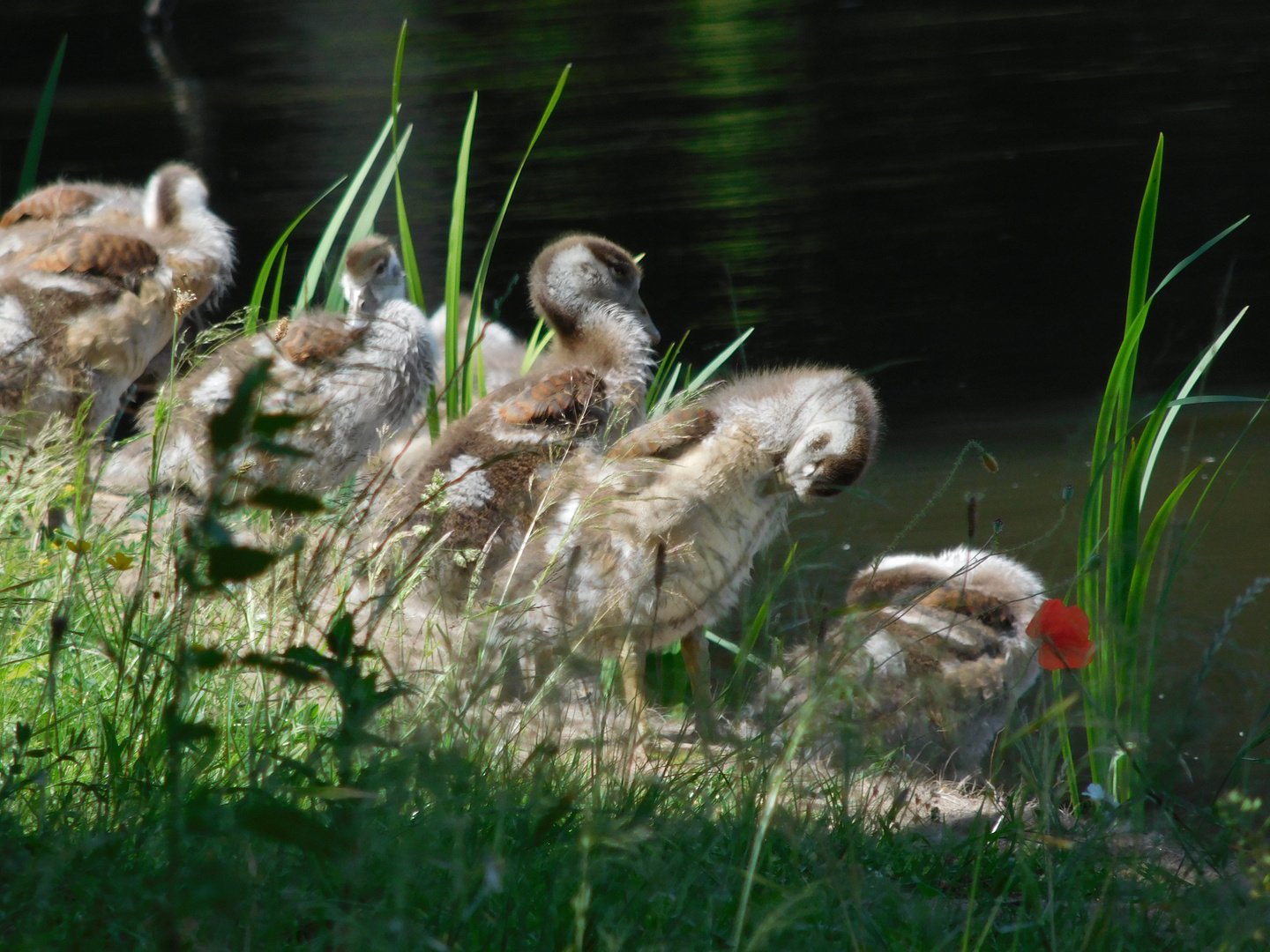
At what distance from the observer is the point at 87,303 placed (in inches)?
191

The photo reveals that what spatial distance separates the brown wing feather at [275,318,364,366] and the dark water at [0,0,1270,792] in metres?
1.63

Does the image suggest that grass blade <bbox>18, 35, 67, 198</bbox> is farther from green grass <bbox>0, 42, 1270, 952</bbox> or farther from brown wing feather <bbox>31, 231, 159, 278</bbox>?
green grass <bbox>0, 42, 1270, 952</bbox>

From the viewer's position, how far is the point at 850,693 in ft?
6.35

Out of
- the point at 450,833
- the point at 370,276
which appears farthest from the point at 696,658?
the point at 370,276

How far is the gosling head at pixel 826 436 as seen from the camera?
386 cm

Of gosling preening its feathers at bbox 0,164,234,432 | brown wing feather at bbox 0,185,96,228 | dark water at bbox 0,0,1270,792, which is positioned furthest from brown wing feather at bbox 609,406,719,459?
brown wing feather at bbox 0,185,96,228

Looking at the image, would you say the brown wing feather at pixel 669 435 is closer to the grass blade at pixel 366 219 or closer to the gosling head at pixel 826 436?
the gosling head at pixel 826 436

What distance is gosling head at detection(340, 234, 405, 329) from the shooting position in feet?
17.5

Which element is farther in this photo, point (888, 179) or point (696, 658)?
point (888, 179)

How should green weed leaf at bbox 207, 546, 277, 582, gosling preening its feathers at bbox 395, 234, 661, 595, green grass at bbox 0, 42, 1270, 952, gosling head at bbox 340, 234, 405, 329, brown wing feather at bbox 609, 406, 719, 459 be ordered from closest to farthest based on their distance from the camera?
green weed leaf at bbox 207, 546, 277, 582
green grass at bbox 0, 42, 1270, 952
brown wing feather at bbox 609, 406, 719, 459
gosling preening its feathers at bbox 395, 234, 661, 595
gosling head at bbox 340, 234, 405, 329

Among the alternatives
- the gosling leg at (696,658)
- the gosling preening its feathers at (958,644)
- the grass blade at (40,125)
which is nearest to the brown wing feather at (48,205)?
the grass blade at (40,125)

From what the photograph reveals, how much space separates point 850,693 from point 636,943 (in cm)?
46

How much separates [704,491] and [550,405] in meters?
0.64

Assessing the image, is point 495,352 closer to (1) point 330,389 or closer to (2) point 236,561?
(1) point 330,389
